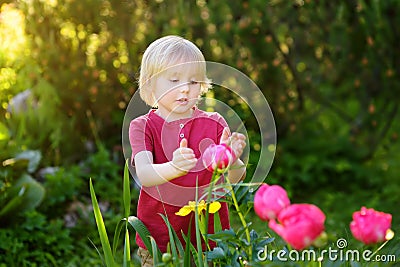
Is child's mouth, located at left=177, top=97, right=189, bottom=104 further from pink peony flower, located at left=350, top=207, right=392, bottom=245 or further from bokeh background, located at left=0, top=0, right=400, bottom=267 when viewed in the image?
bokeh background, located at left=0, top=0, right=400, bottom=267

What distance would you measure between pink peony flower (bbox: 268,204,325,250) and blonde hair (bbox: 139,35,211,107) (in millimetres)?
694

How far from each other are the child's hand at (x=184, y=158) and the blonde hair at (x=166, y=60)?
0.28m

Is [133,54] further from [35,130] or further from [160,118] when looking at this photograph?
[160,118]

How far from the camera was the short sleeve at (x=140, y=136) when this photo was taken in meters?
1.87

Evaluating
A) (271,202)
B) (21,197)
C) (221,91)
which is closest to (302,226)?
(271,202)

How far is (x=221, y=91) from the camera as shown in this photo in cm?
411

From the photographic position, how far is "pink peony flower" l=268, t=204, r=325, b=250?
1.18 metres

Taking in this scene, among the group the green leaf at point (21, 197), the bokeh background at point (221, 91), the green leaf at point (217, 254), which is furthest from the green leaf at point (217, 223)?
the bokeh background at point (221, 91)

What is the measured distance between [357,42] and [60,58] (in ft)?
6.13

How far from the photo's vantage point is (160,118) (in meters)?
1.92

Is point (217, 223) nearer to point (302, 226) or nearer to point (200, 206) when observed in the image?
point (200, 206)

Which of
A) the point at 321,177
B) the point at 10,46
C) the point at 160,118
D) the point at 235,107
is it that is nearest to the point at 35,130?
the point at 10,46

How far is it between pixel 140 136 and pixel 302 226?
0.79m

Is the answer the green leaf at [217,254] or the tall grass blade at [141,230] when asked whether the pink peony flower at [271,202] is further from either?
the tall grass blade at [141,230]
